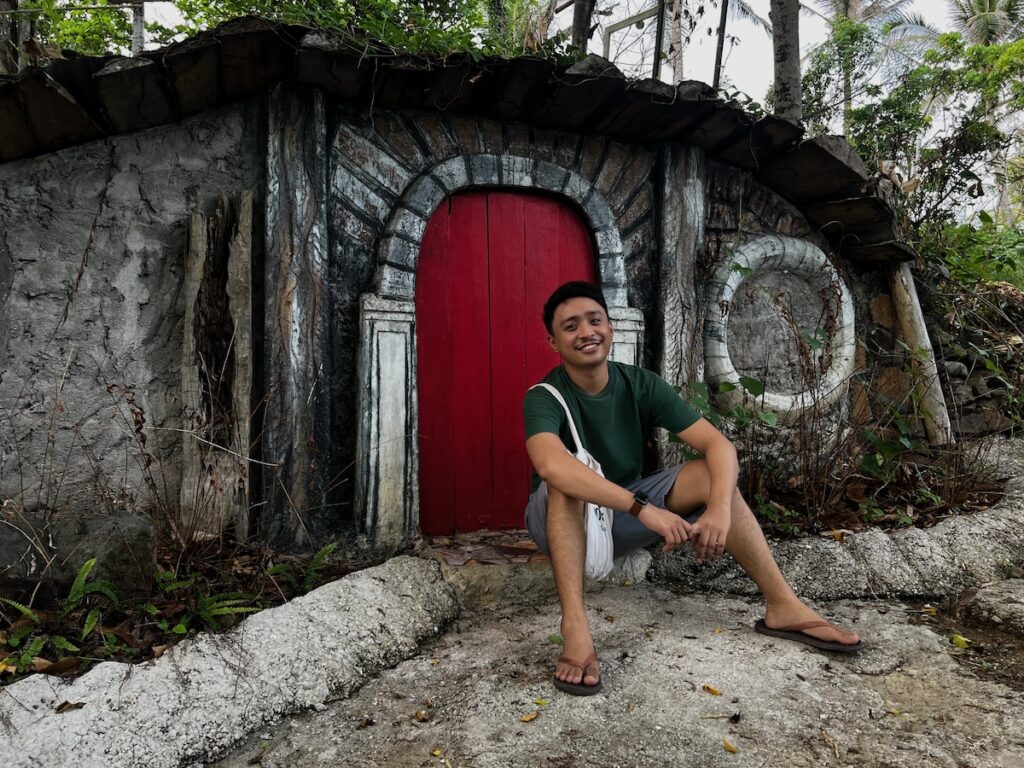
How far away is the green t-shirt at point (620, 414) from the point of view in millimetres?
A: 2473

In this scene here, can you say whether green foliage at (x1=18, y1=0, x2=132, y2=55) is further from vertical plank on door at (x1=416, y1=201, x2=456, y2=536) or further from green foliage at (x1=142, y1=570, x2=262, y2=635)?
green foliage at (x1=142, y1=570, x2=262, y2=635)

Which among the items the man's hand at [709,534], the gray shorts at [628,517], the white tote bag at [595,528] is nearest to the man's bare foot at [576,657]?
the white tote bag at [595,528]

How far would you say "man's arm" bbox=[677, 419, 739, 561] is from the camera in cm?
212

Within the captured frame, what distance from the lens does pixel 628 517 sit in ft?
7.98

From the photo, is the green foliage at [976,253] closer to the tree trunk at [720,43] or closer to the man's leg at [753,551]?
the tree trunk at [720,43]

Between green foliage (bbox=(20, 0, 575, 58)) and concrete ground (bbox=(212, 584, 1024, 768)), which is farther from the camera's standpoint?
green foliage (bbox=(20, 0, 575, 58))

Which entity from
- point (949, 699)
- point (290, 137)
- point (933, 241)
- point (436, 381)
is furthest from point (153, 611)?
point (933, 241)

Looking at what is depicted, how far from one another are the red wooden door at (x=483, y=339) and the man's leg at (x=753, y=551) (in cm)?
144

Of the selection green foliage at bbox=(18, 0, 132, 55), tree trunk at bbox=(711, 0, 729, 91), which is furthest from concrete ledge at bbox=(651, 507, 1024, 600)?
green foliage at bbox=(18, 0, 132, 55)

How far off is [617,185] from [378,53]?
1582mm

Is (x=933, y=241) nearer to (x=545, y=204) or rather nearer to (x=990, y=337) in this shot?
(x=990, y=337)

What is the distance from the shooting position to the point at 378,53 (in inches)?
114

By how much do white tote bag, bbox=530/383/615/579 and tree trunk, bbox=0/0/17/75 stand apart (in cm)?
361

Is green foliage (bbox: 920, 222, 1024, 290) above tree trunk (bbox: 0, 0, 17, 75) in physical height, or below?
below
